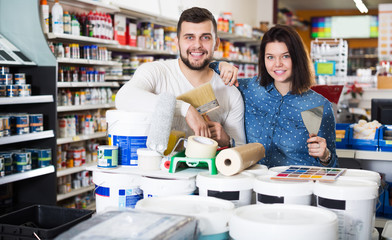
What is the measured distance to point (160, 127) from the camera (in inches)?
71.1

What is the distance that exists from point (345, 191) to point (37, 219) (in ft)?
3.91

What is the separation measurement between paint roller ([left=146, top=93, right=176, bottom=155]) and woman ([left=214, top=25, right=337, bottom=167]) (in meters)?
0.89

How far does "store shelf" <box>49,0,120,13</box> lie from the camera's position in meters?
4.80

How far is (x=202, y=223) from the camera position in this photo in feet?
4.34

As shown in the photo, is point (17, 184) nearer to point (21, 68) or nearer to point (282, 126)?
point (21, 68)

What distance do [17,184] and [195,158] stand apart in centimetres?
302

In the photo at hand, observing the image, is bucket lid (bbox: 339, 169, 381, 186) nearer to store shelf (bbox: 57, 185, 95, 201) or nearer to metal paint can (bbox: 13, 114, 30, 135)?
metal paint can (bbox: 13, 114, 30, 135)

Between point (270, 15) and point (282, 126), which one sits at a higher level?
point (270, 15)

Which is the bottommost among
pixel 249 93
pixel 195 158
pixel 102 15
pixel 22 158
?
pixel 22 158

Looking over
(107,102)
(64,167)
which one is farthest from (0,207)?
(107,102)

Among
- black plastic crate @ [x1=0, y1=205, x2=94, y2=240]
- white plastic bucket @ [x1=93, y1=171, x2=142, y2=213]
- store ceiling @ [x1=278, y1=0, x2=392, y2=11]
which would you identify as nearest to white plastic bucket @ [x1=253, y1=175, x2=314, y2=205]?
white plastic bucket @ [x1=93, y1=171, x2=142, y2=213]

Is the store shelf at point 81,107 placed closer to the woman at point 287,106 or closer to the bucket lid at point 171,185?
the woman at point 287,106

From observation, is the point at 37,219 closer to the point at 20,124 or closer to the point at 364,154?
the point at 20,124

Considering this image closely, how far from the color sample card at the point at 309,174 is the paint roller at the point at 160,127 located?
47 cm
